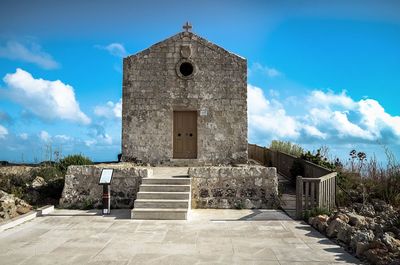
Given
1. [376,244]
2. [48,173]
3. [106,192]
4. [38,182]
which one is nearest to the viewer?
[376,244]

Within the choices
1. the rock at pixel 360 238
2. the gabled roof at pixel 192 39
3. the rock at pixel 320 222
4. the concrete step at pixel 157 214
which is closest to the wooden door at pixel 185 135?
the gabled roof at pixel 192 39

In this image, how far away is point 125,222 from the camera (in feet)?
27.5

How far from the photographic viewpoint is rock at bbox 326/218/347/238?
7043 millimetres

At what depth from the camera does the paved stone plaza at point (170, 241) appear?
18.8 ft

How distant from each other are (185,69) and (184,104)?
1.45 m

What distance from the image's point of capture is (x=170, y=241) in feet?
22.1

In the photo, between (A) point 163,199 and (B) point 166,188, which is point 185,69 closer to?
(B) point 166,188

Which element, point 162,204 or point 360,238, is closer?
point 360,238

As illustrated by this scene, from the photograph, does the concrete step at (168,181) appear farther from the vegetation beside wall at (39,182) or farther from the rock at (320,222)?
the rock at (320,222)

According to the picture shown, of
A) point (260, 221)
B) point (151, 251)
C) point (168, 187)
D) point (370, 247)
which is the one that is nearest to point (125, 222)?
point (168, 187)

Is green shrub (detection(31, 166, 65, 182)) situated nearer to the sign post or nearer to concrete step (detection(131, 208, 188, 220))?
the sign post

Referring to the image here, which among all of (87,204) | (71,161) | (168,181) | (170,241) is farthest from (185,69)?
(170,241)

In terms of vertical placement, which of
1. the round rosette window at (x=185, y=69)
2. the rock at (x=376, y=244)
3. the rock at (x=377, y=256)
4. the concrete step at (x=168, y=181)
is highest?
the round rosette window at (x=185, y=69)

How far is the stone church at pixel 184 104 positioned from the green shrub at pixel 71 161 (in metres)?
2.00
